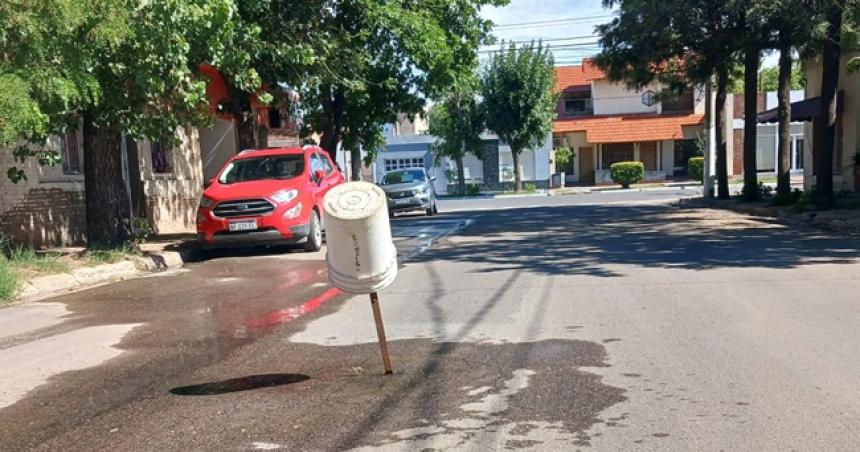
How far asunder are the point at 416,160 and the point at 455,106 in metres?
9.08

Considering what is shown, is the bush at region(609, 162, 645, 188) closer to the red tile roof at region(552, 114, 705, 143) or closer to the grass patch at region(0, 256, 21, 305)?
the red tile roof at region(552, 114, 705, 143)

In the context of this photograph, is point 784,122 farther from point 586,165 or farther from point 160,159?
point 586,165

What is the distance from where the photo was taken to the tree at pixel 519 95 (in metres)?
40.8

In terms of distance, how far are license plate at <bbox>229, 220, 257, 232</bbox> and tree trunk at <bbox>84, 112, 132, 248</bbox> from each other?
1.79 meters

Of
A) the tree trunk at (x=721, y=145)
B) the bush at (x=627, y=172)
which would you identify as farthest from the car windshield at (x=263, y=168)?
the bush at (x=627, y=172)

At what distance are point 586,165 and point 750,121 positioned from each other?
26.1 meters

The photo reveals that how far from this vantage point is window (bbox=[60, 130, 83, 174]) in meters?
14.9

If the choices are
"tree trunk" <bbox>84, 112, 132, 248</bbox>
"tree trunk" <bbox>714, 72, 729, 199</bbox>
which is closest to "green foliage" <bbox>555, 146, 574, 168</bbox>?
"tree trunk" <bbox>714, 72, 729, 199</bbox>

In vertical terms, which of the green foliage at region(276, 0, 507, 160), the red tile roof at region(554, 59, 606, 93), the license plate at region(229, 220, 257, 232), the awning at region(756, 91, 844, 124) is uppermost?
the red tile roof at region(554, 59, 606, 93)

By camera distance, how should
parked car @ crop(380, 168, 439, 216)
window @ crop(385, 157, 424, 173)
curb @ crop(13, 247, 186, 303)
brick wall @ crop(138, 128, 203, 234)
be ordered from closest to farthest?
1. curb @ crop(13, 247, 186, 303)
2. brick wall @ crop(138, 128, 203, 234)
3. parked car @ crop(380, 168, 439, 216)
4. window @ crop(385, 157, 424, 173)

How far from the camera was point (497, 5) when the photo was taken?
19.8 m

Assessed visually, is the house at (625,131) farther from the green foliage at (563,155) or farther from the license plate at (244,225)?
the license plate at (244,225)

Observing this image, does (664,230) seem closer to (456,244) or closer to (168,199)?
(456,244)

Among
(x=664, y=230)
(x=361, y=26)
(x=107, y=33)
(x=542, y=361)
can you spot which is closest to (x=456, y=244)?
(x=664, y=230)
